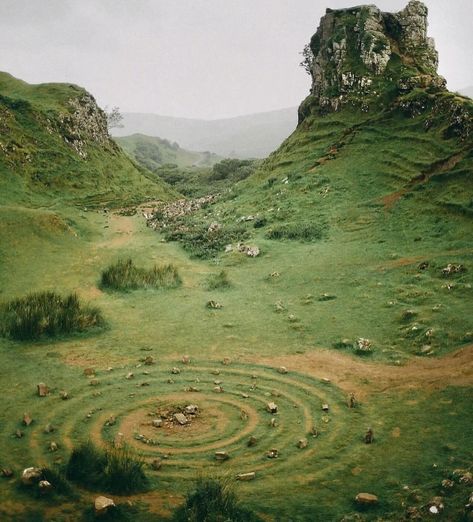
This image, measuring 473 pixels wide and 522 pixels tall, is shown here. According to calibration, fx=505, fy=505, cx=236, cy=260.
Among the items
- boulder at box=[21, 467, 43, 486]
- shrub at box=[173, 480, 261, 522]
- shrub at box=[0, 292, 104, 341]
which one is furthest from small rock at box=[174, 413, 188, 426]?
shrub at box=[0, 292, 104, 341]

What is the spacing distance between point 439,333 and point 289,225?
21.0 meters

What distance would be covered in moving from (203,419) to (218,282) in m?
14.0

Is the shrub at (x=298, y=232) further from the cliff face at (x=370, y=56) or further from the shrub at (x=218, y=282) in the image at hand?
the cliff face at (x=370, y=56)

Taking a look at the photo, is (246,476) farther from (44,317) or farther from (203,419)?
(44,317)

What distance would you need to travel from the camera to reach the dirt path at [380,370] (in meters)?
14.7

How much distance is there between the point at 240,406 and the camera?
13797 mm

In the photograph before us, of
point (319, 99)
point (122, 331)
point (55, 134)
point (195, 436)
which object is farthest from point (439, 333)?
point (55, 134)

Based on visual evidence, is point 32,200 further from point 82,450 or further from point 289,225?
point 82,450

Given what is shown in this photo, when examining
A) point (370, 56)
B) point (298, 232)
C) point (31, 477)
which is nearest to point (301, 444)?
point (31, 477)

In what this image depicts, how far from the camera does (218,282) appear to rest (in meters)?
26.7

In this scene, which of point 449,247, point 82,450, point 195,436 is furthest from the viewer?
point 449,247

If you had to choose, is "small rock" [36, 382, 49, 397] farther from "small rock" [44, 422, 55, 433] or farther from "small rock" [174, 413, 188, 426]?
"small rock" [174, 413, 188, 426]

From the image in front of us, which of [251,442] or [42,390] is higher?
[42,390]

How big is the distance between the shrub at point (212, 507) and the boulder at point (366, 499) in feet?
6.27
